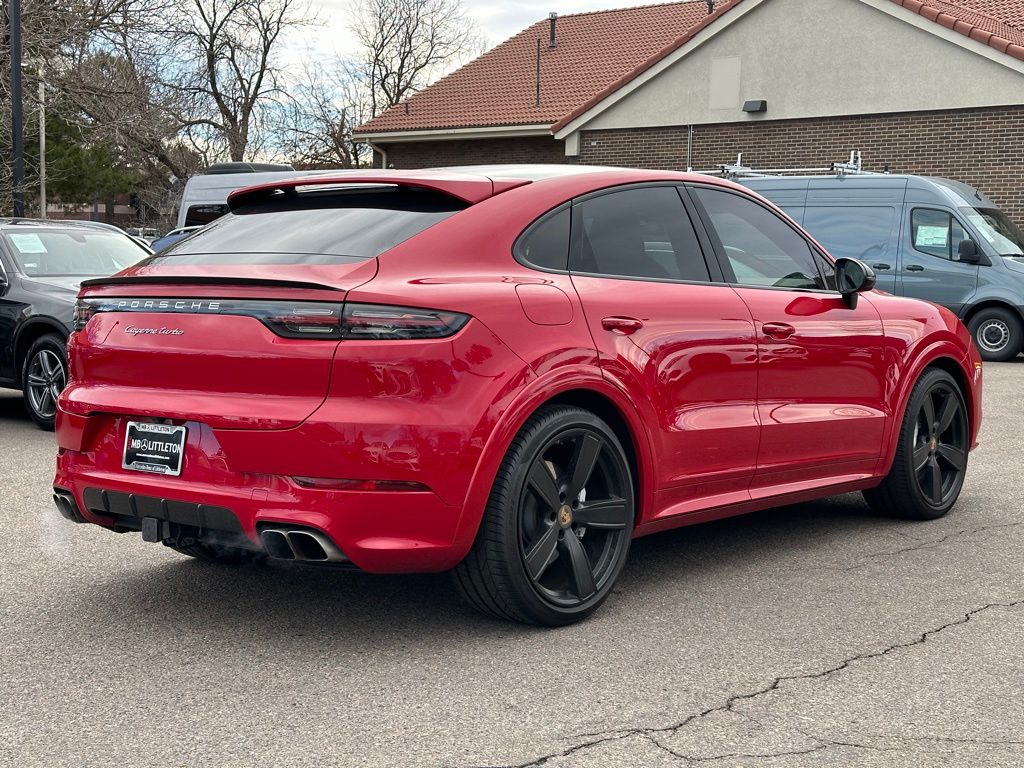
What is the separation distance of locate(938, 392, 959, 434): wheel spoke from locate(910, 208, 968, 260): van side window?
33.9ft

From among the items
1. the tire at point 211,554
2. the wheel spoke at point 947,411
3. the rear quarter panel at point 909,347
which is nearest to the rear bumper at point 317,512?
the tire at point 211,554

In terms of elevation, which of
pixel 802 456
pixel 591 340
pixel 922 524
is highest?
pixel 591 340

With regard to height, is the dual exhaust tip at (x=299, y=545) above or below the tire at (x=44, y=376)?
above

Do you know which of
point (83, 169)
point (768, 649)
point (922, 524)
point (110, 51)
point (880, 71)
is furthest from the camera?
point (83, 169)

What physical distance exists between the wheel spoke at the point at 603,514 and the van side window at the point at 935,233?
1293 cm

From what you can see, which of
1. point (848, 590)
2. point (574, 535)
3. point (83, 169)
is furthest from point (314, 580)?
point (83, 169)

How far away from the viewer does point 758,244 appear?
18.9ft

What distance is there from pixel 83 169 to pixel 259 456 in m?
62.2

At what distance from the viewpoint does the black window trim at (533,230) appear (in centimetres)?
457

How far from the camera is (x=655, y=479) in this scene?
16.1 feet

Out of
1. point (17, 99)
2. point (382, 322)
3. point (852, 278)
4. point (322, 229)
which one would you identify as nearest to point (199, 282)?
point (322, 229)

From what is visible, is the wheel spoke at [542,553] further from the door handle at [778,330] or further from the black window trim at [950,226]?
the black window trim at [950,226]

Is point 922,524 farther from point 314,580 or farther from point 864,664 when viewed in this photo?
point 314,580

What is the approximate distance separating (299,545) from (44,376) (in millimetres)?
6835
